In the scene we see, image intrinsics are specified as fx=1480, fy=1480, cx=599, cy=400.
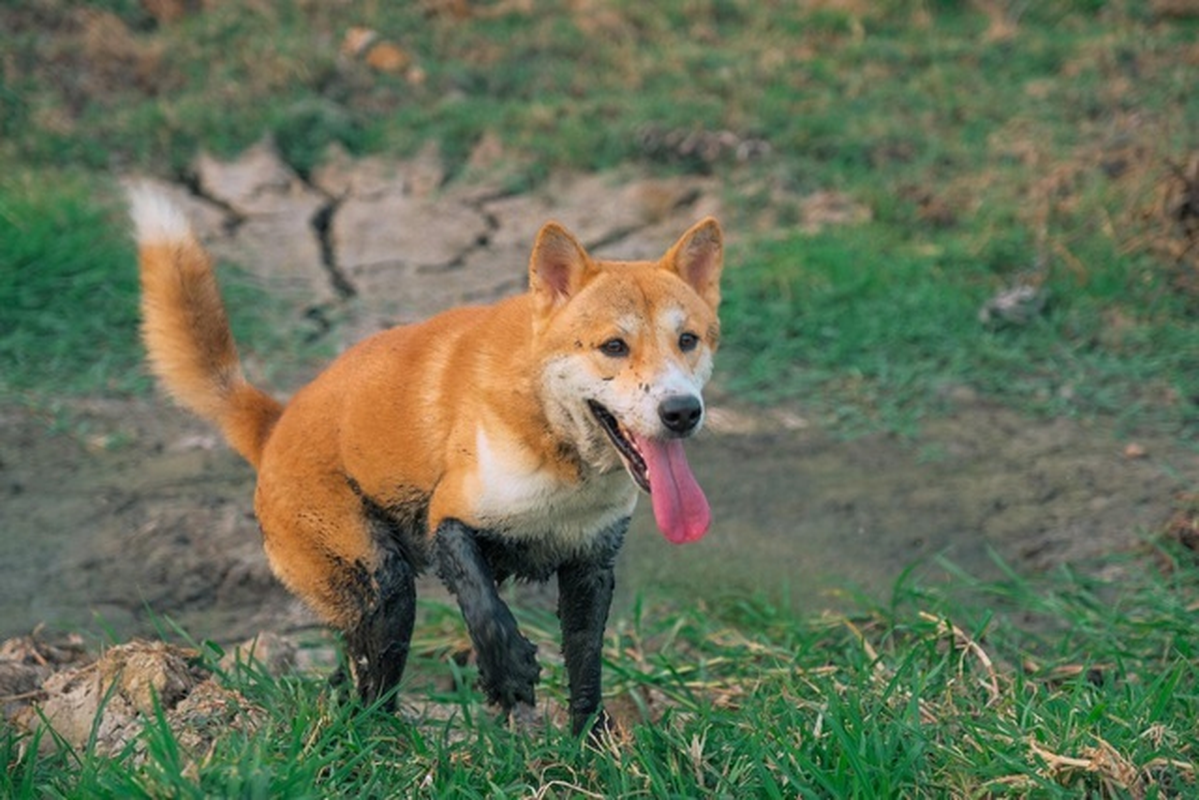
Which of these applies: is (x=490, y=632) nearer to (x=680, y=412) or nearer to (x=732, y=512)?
(x=680, y=412)

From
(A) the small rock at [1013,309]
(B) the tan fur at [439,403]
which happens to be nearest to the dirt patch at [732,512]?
(A) the small rock at [1013,309]

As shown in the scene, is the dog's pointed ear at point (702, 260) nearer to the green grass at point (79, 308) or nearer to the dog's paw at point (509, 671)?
the dog's paw at point (509, 671)

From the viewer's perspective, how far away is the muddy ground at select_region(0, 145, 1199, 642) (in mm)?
4648

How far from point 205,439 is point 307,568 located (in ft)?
7.32

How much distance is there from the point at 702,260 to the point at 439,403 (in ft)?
2.42

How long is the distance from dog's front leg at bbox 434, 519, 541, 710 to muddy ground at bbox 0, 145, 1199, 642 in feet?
4.38

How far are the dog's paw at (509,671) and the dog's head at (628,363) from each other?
42cm

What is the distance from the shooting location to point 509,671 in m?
3.21

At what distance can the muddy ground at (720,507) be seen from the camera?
465 centimetres

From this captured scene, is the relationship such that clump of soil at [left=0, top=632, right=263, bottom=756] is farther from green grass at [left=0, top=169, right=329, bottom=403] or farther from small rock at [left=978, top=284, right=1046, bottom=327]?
small rock at [left=978, top=284, right=1046, bottom=327]

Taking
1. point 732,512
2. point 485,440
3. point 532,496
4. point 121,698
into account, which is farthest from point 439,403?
point 732,512

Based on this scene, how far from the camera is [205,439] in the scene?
5.66 metres

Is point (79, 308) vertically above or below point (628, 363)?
below

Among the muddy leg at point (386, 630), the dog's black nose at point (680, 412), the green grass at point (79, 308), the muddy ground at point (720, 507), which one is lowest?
the muddy ground at point (720, 507)
